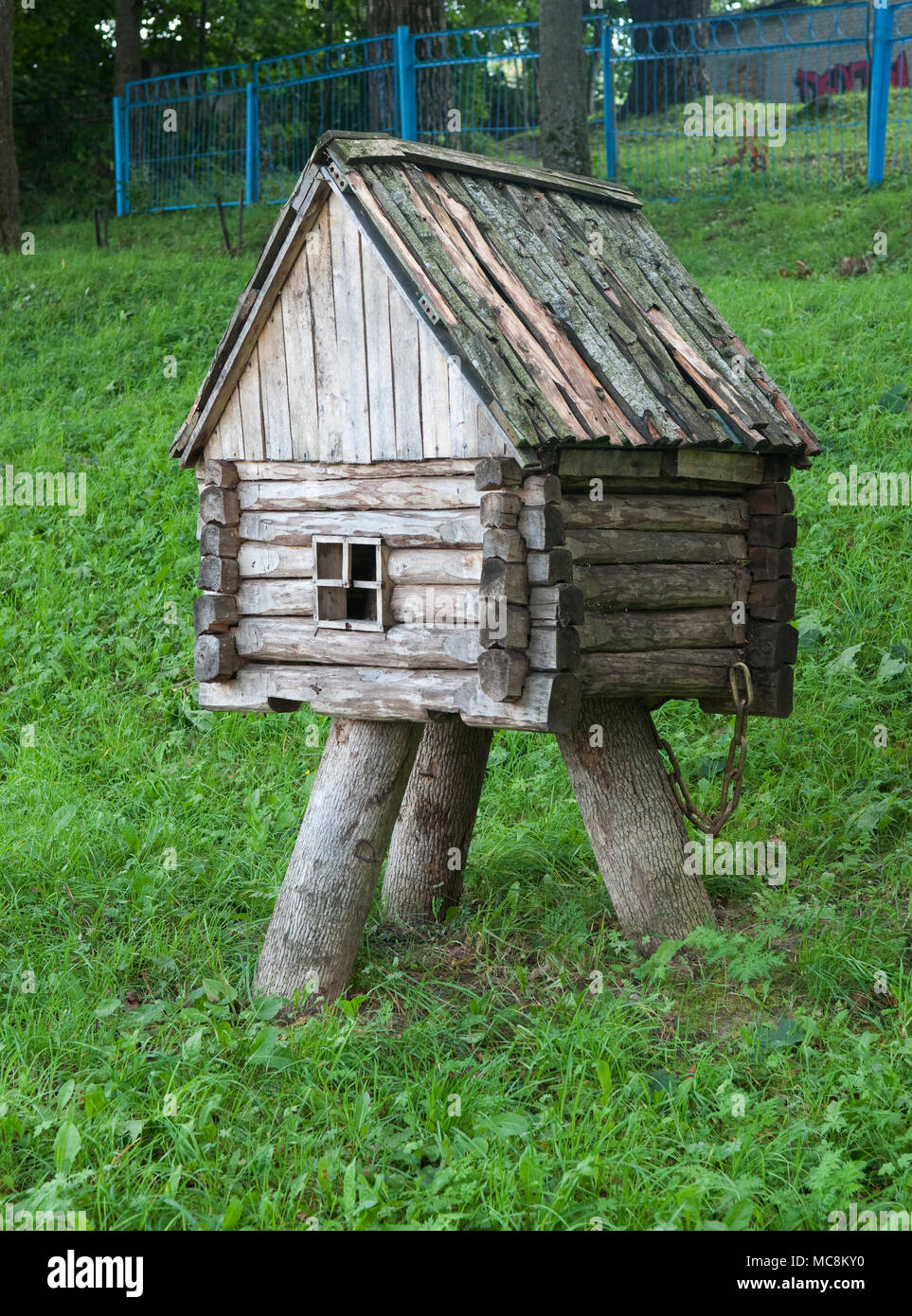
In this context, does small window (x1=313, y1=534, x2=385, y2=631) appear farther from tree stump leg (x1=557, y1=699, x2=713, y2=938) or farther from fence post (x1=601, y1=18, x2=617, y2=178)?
fence post (x1=601, y1=18, x2=617, y2=178)

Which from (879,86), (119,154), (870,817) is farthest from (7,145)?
(870,817)

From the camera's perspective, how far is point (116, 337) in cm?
1259

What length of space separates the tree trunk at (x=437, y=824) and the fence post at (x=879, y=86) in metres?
10.5

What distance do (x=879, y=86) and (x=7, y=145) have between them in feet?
32.0

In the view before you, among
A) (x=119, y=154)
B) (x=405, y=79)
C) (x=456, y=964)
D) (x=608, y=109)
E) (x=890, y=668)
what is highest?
(x=119, y=154)

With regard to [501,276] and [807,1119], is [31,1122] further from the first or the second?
[501,276]

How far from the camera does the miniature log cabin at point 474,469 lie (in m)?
4.39

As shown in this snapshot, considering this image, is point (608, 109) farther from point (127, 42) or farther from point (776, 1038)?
point (776, 1038)

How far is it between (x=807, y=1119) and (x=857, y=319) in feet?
25.5

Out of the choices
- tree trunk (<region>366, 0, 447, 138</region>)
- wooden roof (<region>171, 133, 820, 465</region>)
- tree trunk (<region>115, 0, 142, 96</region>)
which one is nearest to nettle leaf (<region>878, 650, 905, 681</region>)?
wooden roof (<region>171, 133, 820, 465</region>)

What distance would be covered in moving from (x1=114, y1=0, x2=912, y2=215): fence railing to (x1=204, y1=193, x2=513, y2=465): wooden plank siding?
9.03 meters

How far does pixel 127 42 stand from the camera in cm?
1886

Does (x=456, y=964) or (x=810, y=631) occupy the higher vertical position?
(x=810, y=631)

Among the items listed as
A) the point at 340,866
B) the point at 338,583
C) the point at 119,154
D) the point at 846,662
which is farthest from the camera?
the point at 119,154
